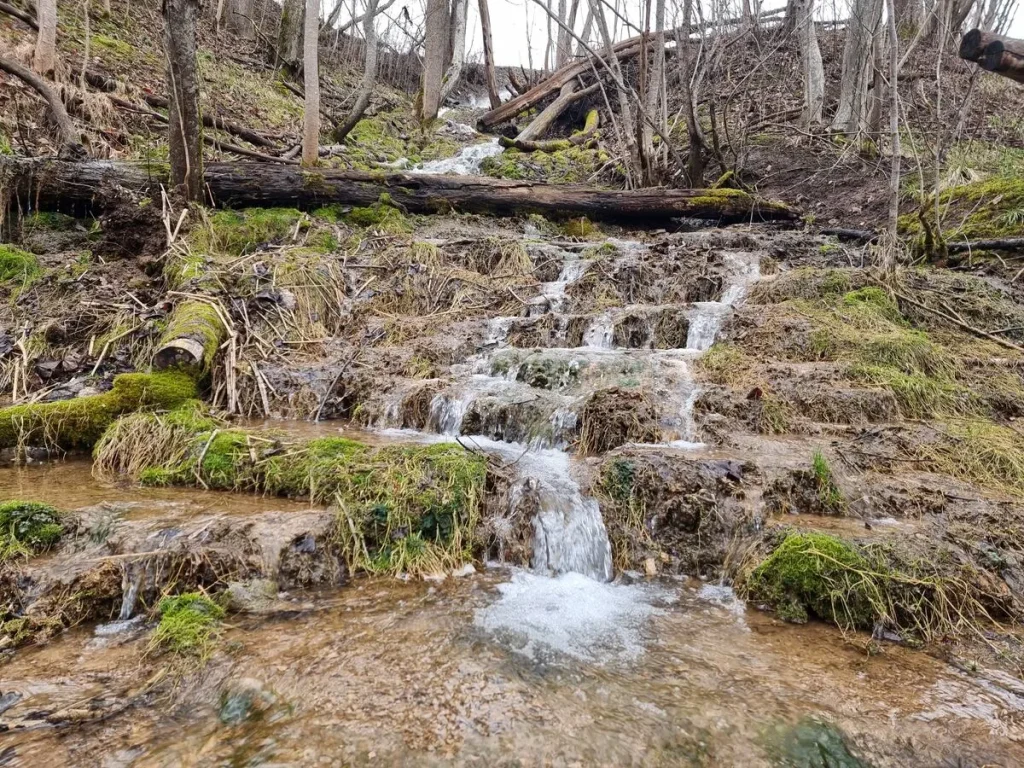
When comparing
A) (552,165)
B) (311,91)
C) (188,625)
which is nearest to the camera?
Result: (188,625)

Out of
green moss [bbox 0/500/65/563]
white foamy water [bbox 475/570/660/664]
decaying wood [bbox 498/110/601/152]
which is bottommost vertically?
white foamy water [bbox 475/570/660/664]

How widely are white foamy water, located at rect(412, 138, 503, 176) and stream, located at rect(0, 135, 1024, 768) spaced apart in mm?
12370

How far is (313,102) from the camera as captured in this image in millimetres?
10477

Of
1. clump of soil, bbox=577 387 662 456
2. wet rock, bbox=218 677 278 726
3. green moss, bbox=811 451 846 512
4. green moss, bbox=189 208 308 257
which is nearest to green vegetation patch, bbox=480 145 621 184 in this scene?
green moss, bbox=189 208 308 257

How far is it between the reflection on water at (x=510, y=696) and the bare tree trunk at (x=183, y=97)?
267 inches

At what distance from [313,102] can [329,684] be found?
10.6m

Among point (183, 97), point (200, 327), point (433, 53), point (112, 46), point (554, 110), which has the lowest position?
point (200, 327)

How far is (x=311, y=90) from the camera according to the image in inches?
416

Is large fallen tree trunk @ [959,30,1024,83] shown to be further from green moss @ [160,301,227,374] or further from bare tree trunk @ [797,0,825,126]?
bare tree trunk @ [797,0,825,126]

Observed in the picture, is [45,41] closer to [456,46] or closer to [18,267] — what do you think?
[18,267]

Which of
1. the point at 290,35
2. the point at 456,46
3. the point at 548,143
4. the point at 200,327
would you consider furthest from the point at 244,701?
the point at 456,46

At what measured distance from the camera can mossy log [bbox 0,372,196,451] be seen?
177 inches

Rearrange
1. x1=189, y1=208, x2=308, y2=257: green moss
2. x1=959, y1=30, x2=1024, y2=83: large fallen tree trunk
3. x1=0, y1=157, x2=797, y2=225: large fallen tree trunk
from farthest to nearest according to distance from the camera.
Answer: x1=0, y1=157, x2=797, y2=225: large fallen tree trunk < x1=189, y1=208, x2=308, y2=257: green moss < x1=959, y1=30, x2=1024, y2=83: large fallen tree trunk

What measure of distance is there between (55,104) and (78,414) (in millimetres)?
7184
